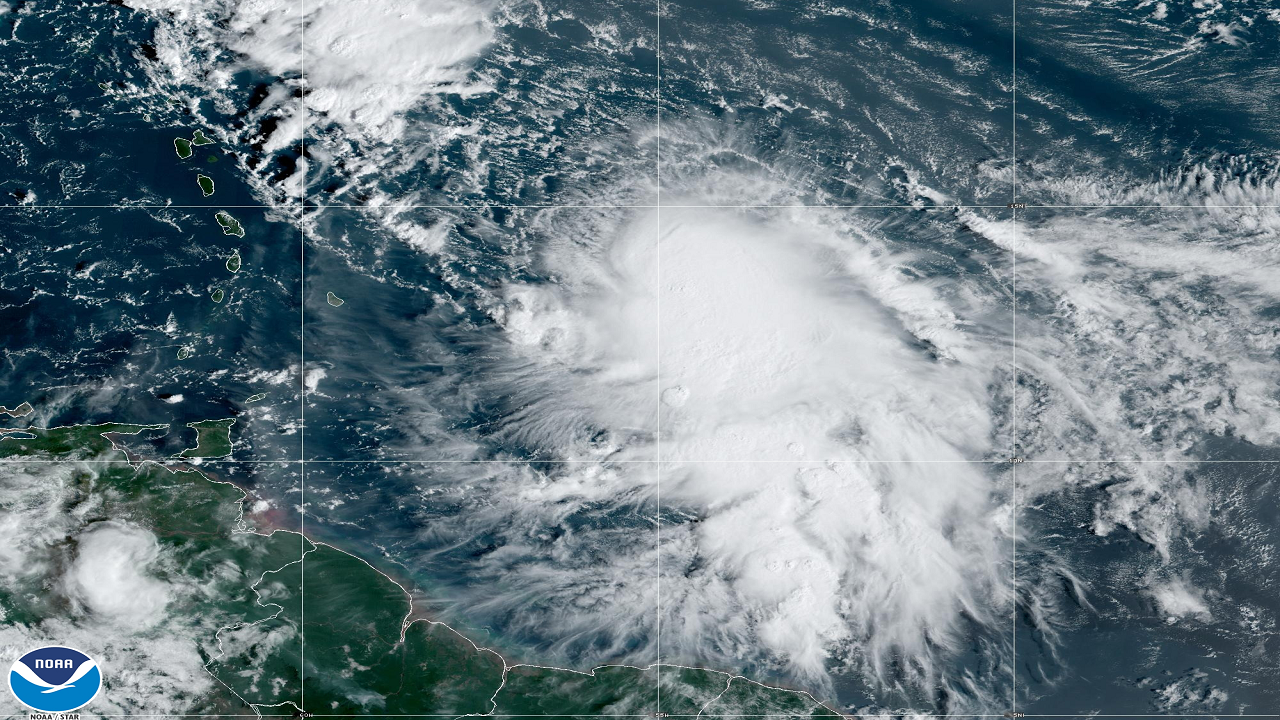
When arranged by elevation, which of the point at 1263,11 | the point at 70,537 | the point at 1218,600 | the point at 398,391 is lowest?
the point at 1218,600

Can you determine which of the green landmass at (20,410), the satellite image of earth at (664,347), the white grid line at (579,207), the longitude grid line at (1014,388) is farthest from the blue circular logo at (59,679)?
the longitude grid line at (1014,388)

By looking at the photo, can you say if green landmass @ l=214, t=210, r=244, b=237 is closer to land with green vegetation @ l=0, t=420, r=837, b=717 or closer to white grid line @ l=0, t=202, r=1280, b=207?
white grid line @ l=0, t=202, r=1280, b=207

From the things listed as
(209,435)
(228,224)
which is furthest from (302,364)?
(228,224)

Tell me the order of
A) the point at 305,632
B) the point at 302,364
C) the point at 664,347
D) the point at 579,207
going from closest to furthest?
the point at 664,347
the point at 302,364
the point at 579,207
the point at 305,632

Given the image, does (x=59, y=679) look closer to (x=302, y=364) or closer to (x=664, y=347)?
(x=302, y=364)

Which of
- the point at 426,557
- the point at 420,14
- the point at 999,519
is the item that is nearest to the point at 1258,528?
the point at 999,519

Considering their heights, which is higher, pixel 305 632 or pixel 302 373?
pixel 302 373

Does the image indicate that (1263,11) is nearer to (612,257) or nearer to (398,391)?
(612,257)
